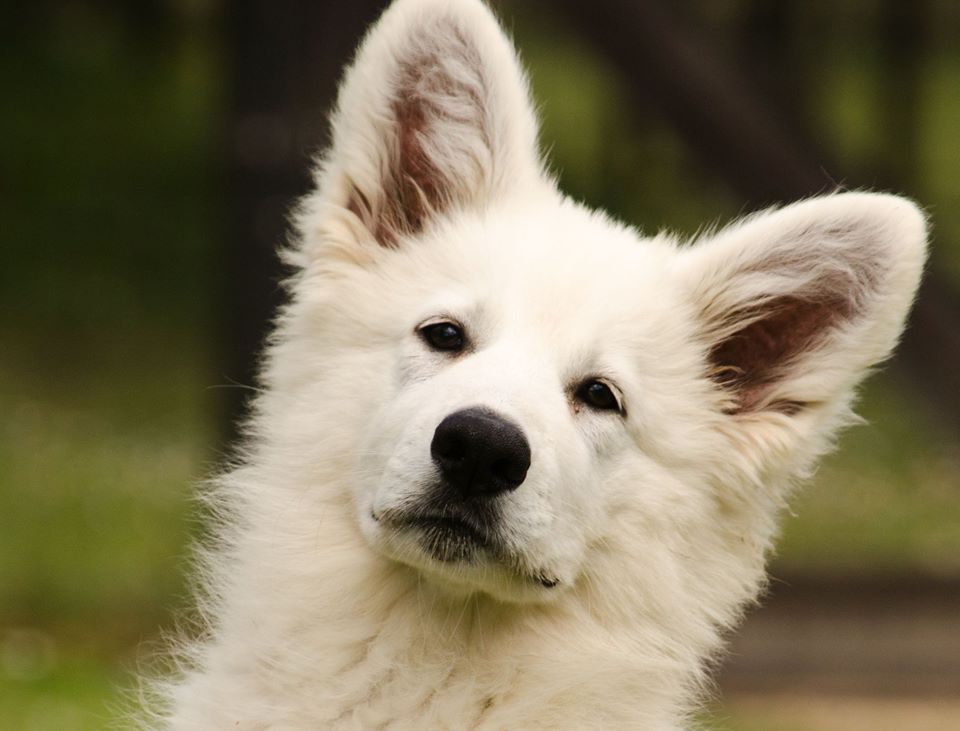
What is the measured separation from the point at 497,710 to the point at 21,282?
1477 cm

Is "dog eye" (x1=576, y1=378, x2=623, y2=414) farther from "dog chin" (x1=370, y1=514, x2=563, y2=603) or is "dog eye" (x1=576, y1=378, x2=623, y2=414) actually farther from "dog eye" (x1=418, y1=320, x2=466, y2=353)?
"dog chin" (x1=370, y1=514, x2=563, y2=603)

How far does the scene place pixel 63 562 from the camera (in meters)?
10.8

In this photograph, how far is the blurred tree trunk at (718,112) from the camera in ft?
27.7

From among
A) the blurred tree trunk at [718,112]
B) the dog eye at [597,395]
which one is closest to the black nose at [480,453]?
the dog eye at [597,395]

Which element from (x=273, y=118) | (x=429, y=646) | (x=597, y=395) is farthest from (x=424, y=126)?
(x=273, y=118)

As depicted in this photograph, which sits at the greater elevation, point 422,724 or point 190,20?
point 422,724

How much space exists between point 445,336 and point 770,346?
1.10 metres

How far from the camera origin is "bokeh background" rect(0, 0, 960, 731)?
8531 millimetres

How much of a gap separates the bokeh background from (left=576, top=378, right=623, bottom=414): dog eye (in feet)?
4.73

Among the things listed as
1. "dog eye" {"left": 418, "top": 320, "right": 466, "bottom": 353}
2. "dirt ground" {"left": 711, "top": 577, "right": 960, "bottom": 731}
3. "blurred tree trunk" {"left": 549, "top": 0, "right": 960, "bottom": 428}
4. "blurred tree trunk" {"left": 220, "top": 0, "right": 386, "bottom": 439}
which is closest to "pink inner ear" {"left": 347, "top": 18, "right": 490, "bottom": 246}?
"dog eye" {"left": 418, "top": 320, "right": 466, "bottom": 353}

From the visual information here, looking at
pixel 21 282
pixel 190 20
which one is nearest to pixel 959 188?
pixel 190 20

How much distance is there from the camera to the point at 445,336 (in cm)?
475

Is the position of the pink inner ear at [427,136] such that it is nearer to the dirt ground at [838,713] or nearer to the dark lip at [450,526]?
the dark lip at [450,526]

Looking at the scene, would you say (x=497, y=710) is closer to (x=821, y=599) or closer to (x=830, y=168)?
(x=830, y=168)
